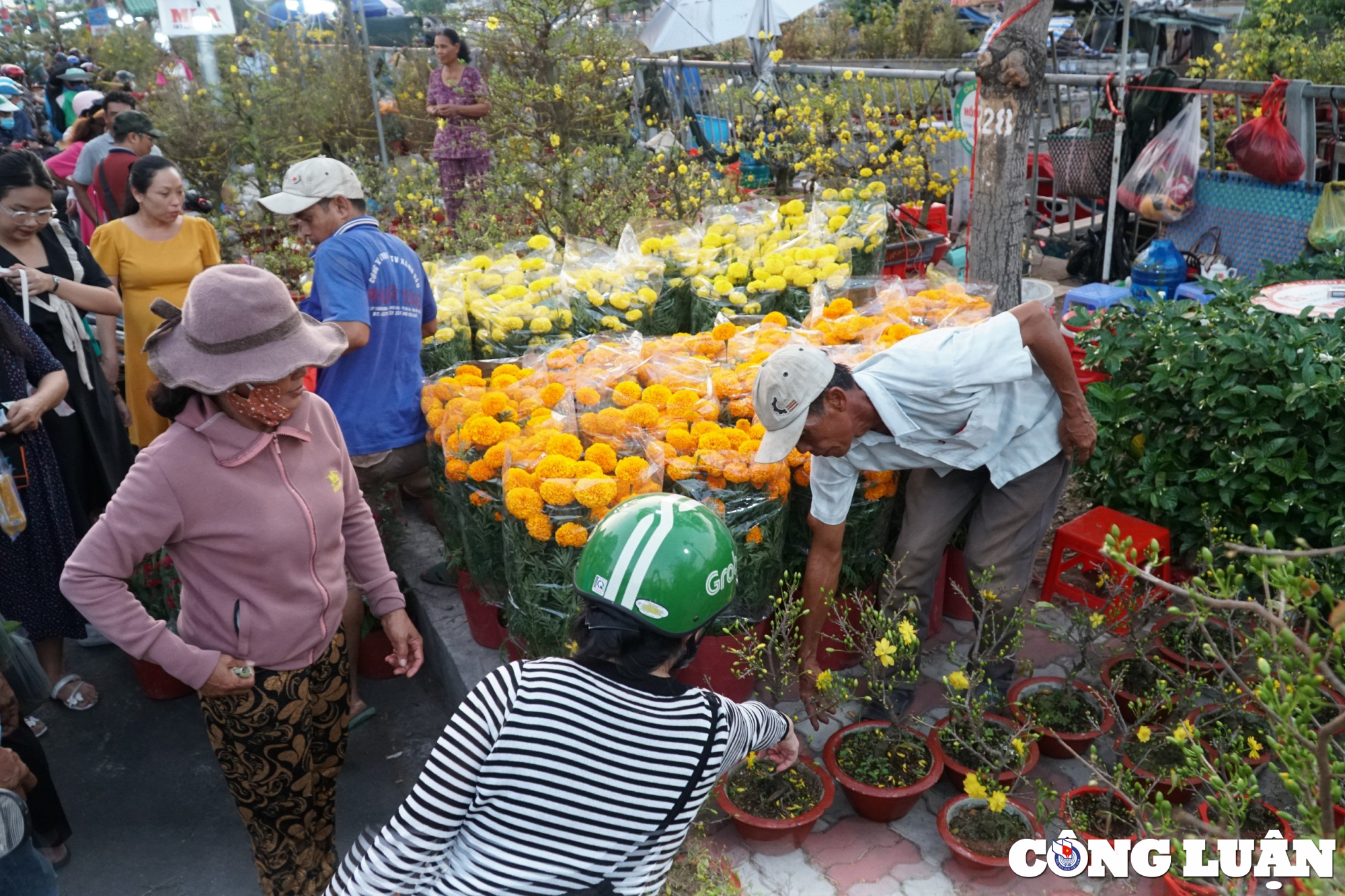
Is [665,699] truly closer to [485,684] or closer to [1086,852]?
[485,684]

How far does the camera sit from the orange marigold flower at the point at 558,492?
2564 millimetres

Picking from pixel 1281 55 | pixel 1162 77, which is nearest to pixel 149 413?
pixel 1162 77

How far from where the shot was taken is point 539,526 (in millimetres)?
2582

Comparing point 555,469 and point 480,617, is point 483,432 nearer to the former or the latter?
point 555,469

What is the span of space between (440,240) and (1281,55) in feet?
23.8

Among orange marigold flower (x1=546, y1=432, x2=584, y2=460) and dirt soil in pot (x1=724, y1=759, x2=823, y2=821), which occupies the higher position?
orange marigold flower (x1=546, y1=432, x2=584, y2=460)

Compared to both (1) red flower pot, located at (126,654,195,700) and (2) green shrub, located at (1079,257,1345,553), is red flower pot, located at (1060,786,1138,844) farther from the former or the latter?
(1) red flower pot, located at (126,654,195,700)

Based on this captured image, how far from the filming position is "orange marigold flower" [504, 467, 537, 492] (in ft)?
8.70

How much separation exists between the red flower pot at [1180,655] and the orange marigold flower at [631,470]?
1.57 m

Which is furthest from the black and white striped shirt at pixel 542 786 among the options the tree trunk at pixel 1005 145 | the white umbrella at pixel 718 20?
the white umbrella at pixel 718 20

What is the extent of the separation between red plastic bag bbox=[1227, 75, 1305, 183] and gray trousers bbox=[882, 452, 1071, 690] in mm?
4869

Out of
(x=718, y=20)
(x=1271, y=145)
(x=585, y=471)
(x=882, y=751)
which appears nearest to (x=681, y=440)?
(x=585, y=471)

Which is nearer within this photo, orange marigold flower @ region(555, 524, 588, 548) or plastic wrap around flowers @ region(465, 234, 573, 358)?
orange marigold flower @ region(555, 524, 588, 548)

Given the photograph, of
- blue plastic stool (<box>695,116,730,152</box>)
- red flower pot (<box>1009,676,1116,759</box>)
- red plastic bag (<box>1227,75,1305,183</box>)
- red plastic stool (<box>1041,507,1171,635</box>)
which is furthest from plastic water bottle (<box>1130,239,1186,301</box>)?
blue plastic stool (<box>695,116,730,152</box>)
